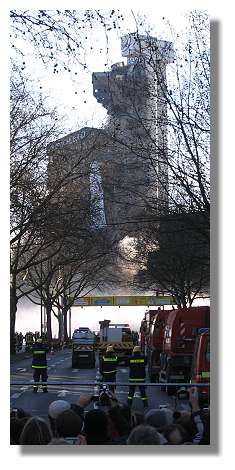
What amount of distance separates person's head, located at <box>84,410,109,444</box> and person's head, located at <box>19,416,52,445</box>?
308mm

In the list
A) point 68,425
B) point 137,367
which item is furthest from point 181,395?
point 137,367

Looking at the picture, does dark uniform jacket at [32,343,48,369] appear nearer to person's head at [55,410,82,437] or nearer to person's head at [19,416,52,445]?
person's head at [55,410,82,437]

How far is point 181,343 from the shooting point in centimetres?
2511

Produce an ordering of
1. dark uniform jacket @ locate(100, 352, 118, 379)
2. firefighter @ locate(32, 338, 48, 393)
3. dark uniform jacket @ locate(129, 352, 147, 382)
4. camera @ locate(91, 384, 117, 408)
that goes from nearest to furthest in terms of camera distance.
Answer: camera @ locate(91, 384, 117, 408) → dark uniform jacket @ locate(129, 352, 147, 382) → dark uniform jacket @ locate(100, 352, 118, 379) → firefighter @ locate(32, 338, 48, 393)

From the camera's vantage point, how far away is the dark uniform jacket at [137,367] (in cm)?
2003

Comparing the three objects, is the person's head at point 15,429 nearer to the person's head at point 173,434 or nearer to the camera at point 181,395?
the person's head at point 173,434

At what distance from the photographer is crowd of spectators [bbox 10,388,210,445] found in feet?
19.5

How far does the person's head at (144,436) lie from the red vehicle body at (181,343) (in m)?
18.4

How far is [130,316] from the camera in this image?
6381 cm

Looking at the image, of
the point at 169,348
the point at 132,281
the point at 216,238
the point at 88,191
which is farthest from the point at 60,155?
the point at 132,281

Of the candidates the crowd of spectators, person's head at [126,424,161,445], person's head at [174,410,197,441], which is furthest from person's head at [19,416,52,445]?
person's head at [174,410,197,441]
